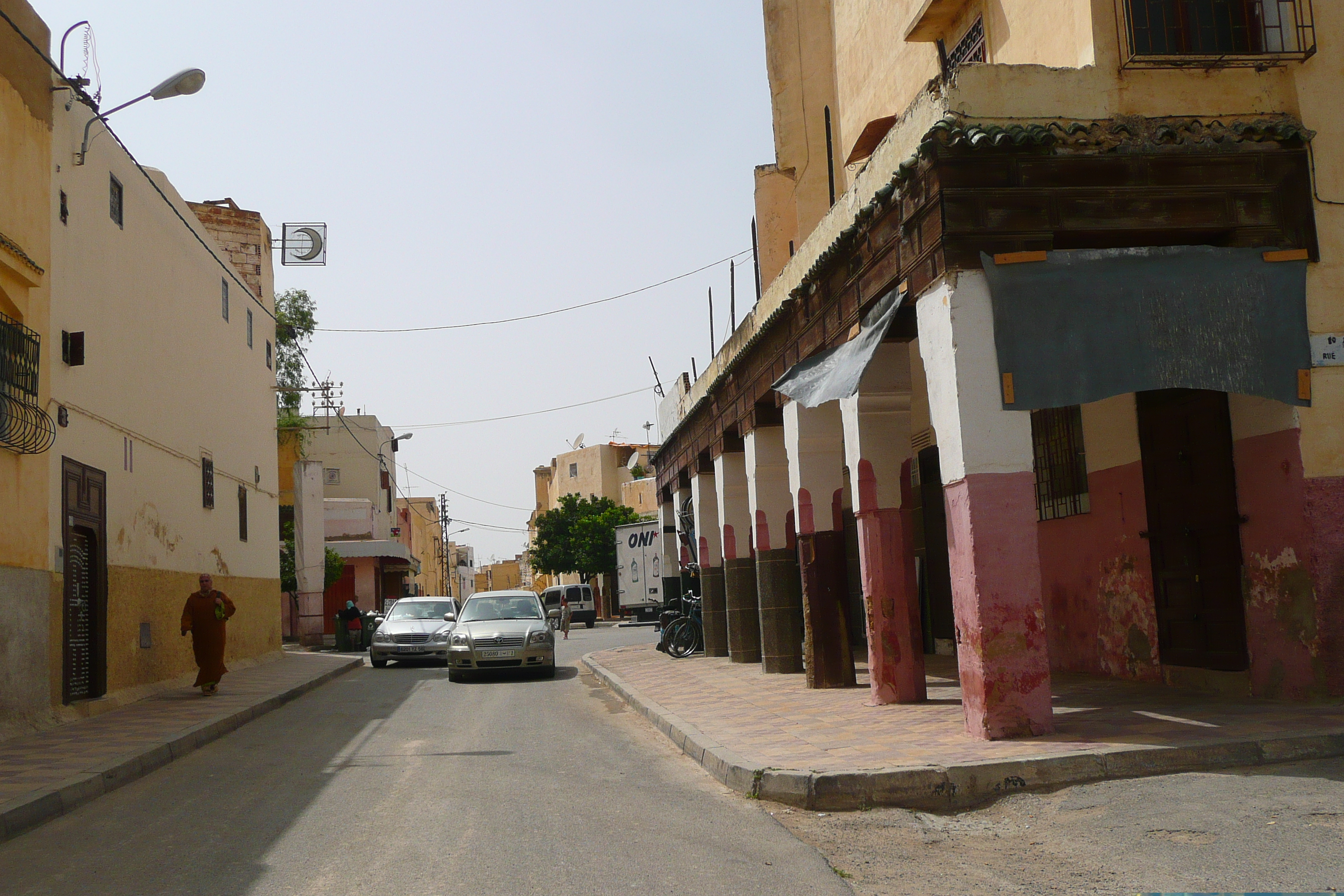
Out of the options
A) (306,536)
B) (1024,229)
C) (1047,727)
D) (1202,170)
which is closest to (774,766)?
(1047,727)

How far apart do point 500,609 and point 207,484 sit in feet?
17.9

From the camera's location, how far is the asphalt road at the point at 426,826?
539 cm

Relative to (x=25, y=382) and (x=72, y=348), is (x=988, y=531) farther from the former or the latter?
(x=72, y=348)

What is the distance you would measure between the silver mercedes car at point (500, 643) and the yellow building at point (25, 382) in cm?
654

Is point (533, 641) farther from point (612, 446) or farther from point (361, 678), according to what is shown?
point (612, 446)

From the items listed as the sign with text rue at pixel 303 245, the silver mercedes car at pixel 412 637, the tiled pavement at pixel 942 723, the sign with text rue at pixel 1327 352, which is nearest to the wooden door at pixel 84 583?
the tiled pavement at pixel 942 723

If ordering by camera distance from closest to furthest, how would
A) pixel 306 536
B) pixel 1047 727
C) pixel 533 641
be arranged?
pixel 1047 727
pixel 533 641
pixel 306 536

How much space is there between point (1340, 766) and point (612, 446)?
7231cm

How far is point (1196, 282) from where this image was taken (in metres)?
8.57

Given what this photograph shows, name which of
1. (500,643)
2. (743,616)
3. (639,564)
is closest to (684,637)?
(743,616)

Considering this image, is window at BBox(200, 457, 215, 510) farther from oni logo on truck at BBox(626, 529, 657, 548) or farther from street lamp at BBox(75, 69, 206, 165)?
oni logo on truck at BBox(626, 529, 657, 548)

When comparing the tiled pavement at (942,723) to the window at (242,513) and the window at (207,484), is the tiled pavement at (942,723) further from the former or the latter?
the window at (242,513)

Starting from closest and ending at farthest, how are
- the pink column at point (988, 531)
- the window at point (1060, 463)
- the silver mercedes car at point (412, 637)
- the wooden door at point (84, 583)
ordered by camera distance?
the pink column at point (988, 531)
the window at point (1060, 463)
the wooden door at point (84, 583)
the silver mercedes car at point (412, 637)

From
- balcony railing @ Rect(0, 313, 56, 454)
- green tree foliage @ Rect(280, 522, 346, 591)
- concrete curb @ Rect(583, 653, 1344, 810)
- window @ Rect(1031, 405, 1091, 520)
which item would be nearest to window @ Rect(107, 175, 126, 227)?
balcony railing @ Rect(0, 313, 56, 454)
